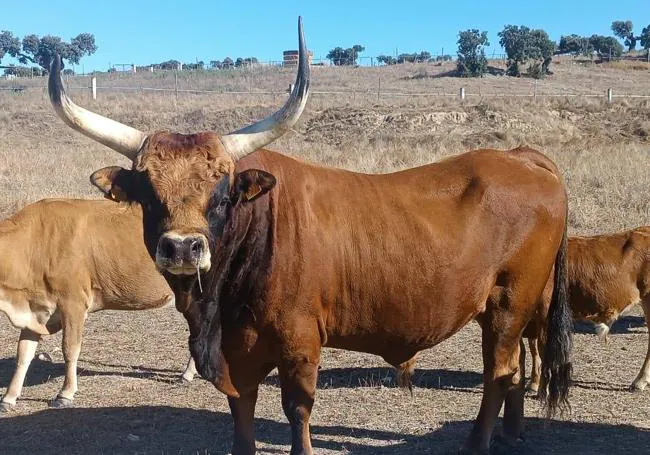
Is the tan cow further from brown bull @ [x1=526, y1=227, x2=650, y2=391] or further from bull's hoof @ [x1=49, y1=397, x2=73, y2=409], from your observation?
brown bull @ [x1=526, y1=227, x2=650, y2=391]

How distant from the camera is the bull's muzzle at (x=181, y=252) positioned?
412 centimetres

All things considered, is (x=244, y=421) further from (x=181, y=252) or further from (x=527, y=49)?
(x=527, y=49)

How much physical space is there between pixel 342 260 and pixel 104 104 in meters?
40.4

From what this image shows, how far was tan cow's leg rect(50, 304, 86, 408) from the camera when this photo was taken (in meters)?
7.37

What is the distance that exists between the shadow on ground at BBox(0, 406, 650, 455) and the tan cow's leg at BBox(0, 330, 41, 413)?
0.89 feet

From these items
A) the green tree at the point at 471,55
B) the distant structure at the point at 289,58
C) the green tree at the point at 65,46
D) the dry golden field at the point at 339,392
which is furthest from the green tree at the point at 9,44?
the dry golden field at the point at 339,392

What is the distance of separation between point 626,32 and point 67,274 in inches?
4507

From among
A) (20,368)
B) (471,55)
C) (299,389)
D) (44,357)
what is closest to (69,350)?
(20,368)

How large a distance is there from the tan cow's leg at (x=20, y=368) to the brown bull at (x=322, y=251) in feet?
9.14

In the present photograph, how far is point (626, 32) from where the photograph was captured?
111 metres

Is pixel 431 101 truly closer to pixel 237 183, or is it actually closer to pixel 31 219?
pixel 31 219

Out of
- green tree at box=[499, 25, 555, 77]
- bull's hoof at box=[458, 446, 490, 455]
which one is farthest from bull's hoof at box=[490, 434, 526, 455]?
green tree at box=[499, 25, 555, 77]

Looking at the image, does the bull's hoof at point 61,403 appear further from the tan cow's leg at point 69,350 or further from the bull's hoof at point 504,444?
the bull's hoof at point 504,444

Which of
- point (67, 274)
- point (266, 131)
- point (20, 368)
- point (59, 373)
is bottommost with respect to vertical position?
point (59, 373)
